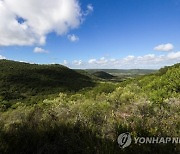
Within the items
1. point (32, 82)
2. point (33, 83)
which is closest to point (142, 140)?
point (33, 83)

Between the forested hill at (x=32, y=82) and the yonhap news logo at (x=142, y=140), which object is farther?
the forested hill at (x=32, y=82)

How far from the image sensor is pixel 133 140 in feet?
16.0

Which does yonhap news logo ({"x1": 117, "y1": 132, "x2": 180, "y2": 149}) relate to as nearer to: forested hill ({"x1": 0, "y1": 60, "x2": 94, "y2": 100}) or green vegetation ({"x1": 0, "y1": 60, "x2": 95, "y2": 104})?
green vegetation ({"x1": 0, "y1": 60, "x2": 95, "y2": 104})

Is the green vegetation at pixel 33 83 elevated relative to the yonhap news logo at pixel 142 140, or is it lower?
lower

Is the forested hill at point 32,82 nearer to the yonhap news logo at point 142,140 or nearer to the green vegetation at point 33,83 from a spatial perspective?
the green vegetation at point 33,83

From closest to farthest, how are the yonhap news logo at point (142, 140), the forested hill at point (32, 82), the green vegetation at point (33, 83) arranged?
1. the yonhap news logo at point (142, 140)
2. the green vegetation at point (33, 83)
3. the forested hill at point (32, 82)

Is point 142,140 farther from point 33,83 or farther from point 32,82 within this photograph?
point 32,82

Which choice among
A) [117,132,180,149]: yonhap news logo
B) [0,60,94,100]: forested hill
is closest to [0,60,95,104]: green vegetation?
[0,60,94,100]: forested hill

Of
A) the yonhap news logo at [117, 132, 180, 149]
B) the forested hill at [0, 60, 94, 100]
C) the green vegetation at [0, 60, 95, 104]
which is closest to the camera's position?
the yonhap news logo at [117, 132, 180, 149]

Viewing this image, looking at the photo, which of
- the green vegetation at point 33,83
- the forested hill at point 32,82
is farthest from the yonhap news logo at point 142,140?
the forested hill at point 32,82

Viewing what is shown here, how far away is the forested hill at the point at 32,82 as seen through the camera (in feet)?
310

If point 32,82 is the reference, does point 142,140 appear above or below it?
above

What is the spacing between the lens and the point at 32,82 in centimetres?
11506

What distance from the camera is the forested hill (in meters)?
94.5
